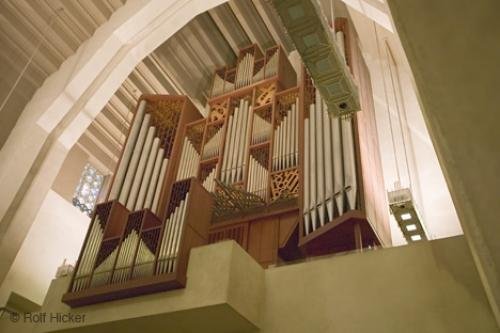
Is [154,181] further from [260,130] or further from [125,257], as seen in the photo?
[125,257]

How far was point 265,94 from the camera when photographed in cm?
887

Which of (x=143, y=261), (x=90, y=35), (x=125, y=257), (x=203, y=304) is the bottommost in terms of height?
(x=203, y=304)

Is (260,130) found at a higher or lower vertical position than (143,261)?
higher

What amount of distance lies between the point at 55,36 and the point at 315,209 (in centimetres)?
611

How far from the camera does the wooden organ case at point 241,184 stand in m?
5.33

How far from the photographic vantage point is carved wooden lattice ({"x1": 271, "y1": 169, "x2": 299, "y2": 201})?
6.71 meters

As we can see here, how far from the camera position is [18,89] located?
9.29m

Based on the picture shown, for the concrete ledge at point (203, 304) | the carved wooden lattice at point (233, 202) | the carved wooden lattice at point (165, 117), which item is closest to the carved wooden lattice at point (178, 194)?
the concrete ledge at point (203, 304)

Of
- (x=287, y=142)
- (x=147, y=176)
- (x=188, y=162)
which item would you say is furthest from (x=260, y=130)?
(x=147, y=176)

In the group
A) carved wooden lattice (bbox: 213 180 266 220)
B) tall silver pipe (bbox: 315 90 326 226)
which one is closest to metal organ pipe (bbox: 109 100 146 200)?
carved wooden lattice (bbox: 213 180 266 220)

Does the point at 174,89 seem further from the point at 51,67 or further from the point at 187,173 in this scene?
the point at 187,173

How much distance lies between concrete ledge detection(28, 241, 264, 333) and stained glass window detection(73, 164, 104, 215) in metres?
5.65

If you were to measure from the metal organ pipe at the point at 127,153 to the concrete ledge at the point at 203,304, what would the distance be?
2851 mm

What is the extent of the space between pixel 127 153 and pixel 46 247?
2412 millimetres
